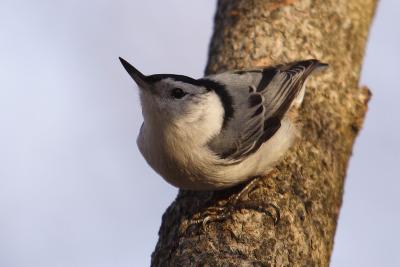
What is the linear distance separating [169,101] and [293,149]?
0.85m

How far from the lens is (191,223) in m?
3.39

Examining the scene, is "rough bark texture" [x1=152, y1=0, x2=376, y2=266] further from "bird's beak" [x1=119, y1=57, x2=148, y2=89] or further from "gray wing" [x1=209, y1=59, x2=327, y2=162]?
"bird's beak" [x1=119, y1=57, x2=148, y2=89]

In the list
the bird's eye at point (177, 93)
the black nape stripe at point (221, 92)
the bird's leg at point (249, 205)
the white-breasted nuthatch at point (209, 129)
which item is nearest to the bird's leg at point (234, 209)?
the bird's leg at point (249, 205)

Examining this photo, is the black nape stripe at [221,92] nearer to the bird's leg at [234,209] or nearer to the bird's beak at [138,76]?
the bird's beak at [138,76]

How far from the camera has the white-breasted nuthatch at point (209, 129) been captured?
134 inches

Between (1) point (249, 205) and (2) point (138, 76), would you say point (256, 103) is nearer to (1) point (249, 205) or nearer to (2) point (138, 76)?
(1) point (249, 205)

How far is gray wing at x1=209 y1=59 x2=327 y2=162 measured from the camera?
11.7ft

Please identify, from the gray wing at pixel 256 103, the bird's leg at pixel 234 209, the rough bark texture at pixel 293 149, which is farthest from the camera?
the gray wing at pixel 256 103

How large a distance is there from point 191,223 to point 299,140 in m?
0.89

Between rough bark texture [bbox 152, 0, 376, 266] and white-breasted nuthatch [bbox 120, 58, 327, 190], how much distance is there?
14 cm

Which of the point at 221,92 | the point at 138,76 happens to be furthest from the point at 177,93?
the point at 221,92

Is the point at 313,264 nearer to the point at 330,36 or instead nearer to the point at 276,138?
the point at 276,138

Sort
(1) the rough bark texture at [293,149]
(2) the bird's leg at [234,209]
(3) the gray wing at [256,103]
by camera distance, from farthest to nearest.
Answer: (3) the gray wing at [256,103] < (2) the bird's leg at [234,209] < (1) the rough bark texture at [293,149]

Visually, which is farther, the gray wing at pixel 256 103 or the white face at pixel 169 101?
the gray wing at pixel 256 103
